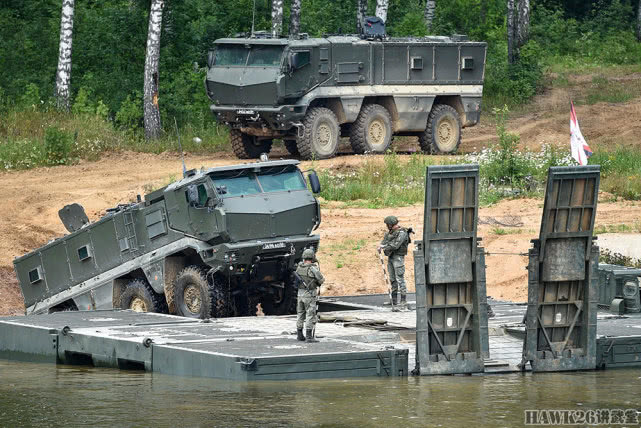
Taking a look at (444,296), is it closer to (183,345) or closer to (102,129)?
(183,345)

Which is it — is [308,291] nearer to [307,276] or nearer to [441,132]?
[307,276]

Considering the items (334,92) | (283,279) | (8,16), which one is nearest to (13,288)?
(283,279)

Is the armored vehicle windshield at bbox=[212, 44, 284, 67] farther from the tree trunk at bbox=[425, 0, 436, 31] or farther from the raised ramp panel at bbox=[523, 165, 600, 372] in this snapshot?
the raised ramp panel at bbox=[523, 165, 600, 372]

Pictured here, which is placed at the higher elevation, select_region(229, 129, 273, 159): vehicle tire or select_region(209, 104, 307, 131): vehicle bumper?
select_region(209, 104, 307, 131): vehicle bumper

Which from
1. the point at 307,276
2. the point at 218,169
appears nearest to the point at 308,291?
the point at 307,276

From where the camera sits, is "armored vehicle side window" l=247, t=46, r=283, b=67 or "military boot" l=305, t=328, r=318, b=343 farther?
"armored vehicle side window" l=247, t=46, r=283, b=67

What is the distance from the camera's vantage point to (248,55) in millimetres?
28625

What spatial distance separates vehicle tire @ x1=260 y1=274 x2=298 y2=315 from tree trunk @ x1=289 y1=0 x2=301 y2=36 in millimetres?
14513

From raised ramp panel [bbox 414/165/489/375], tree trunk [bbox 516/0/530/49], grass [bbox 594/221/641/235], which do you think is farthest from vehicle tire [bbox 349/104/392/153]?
raised ramp panel [bbox 414/165/489/375]

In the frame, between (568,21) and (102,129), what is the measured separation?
661 inches

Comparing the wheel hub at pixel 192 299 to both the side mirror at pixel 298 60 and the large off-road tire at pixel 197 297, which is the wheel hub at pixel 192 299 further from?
the side mirror at pixel 298 60

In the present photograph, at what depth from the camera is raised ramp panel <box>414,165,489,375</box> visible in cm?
1533

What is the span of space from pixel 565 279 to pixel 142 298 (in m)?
6.11

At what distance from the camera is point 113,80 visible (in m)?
33.3
